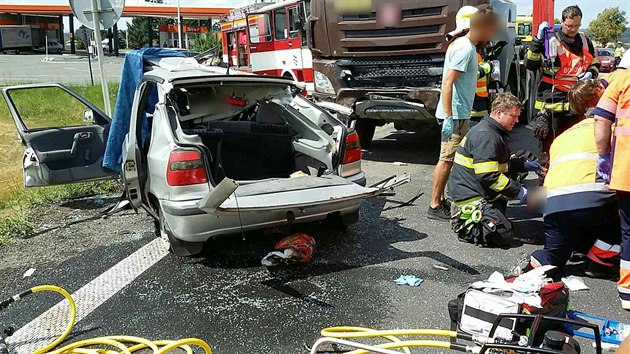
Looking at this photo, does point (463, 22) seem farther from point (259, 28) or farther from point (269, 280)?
point (259, 28)

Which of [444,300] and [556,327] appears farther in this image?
[444,300]

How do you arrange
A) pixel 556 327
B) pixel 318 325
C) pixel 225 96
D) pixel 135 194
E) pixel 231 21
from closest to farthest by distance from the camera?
pixel 556 327, pixel 318 325, pixel 135 194, pixel 225 96, pixel 231 21

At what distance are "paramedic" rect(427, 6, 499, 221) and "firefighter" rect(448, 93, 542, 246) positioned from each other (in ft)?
1.32

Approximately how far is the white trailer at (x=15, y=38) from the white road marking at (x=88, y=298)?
50.4 m

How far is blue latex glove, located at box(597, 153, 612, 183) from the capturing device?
3609 millimetres

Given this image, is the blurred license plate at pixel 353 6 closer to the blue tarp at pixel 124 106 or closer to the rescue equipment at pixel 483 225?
the blue tarp at pixel 124 106

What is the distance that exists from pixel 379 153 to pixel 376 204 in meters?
2.79

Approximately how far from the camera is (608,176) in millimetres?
3586

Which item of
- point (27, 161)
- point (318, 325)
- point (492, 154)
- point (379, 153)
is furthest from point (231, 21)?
point (318, 325)

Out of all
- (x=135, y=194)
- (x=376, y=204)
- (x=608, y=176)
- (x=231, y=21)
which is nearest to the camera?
(x=608, y=176)

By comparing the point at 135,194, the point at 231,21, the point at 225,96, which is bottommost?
the point at 135,194

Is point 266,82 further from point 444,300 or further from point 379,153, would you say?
point 379,153

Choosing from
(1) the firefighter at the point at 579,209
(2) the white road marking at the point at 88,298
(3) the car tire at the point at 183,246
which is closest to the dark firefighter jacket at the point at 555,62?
(1) the firefighter at the point at 579,209

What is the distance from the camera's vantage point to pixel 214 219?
3979mm
